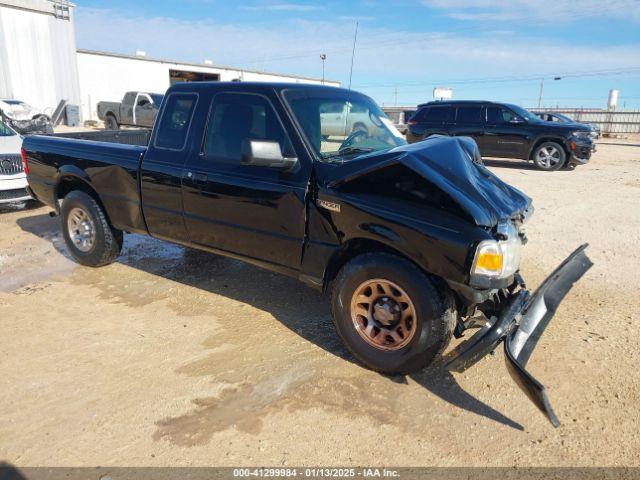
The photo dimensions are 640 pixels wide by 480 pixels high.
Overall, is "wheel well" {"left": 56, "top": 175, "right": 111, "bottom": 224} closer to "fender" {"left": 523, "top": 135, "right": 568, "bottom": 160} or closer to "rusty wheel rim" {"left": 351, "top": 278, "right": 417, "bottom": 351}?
"rusty wheel rim" {"left": 351, "top": 278, "right": 417, "bottom": 351}

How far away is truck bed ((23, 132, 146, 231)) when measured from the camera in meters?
4.64

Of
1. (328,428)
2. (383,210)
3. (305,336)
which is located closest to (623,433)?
(328,428)

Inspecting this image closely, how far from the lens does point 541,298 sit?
331 centimetres

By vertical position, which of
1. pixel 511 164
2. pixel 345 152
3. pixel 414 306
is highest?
pixel 345 152

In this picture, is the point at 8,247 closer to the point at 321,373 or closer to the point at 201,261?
the point at 201,261

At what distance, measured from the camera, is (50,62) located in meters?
25.1

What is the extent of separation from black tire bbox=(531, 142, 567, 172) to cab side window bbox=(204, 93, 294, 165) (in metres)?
12.0

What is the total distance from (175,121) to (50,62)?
25712 millimetres

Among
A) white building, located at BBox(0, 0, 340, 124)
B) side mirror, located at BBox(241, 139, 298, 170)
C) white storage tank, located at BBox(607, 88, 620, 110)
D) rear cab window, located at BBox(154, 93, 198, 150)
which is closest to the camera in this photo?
side mirror, located at BBox(241, 139, 298, 170)

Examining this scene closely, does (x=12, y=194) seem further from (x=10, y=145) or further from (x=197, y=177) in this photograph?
(x=197, y=177)

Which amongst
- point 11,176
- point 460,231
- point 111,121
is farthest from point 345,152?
point 111,121

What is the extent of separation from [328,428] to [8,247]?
5.32 meters

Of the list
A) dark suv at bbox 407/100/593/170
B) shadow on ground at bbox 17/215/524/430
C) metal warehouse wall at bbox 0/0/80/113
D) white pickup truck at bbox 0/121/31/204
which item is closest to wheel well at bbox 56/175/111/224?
shadow on ground at bbox 17/215/524/430

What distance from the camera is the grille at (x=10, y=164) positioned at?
768 centimetres
